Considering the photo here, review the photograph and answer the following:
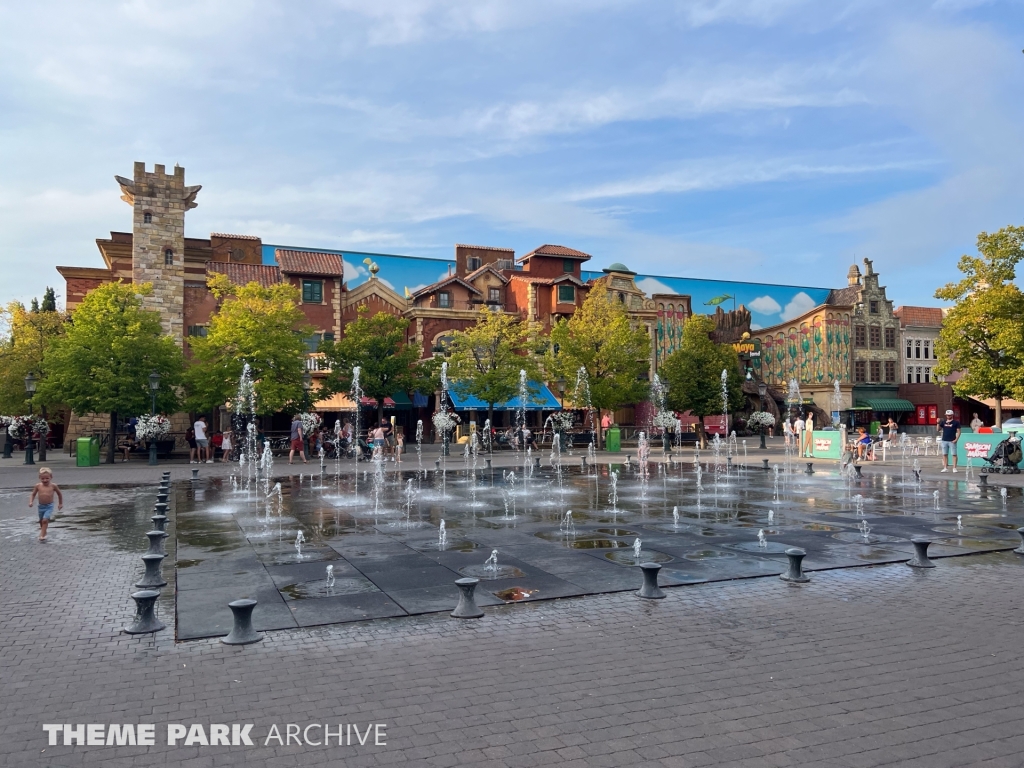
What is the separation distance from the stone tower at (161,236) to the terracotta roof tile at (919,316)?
55830mm

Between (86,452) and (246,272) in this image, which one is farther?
(246,272)

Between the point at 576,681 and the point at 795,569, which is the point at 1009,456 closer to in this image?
the point at 795,569

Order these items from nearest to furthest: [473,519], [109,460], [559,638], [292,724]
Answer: [292,724] < [559,638] < [473,519] < [109,460]

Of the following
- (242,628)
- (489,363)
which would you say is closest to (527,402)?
(489,363)

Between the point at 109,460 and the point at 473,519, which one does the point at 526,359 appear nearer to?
the point at 109,460

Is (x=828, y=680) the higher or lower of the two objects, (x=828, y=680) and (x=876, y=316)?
the lower

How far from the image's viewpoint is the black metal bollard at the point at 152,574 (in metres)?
8.65

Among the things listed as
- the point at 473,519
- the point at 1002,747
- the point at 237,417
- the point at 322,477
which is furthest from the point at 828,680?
the point at 237,417

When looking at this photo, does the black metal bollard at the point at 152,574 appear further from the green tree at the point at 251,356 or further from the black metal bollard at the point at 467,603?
the green tree at the point at 251,356

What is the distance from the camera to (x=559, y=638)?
677 cm

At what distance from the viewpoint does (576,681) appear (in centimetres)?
571

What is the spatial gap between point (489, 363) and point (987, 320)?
74.1 ft

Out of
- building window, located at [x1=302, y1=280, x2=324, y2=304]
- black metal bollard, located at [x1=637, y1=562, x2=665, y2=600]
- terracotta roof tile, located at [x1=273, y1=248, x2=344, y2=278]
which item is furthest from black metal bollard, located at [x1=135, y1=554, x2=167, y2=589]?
building window, located at [x1=302, y1=280, x2=324, y2=304]

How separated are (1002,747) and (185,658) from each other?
19.9 ft
